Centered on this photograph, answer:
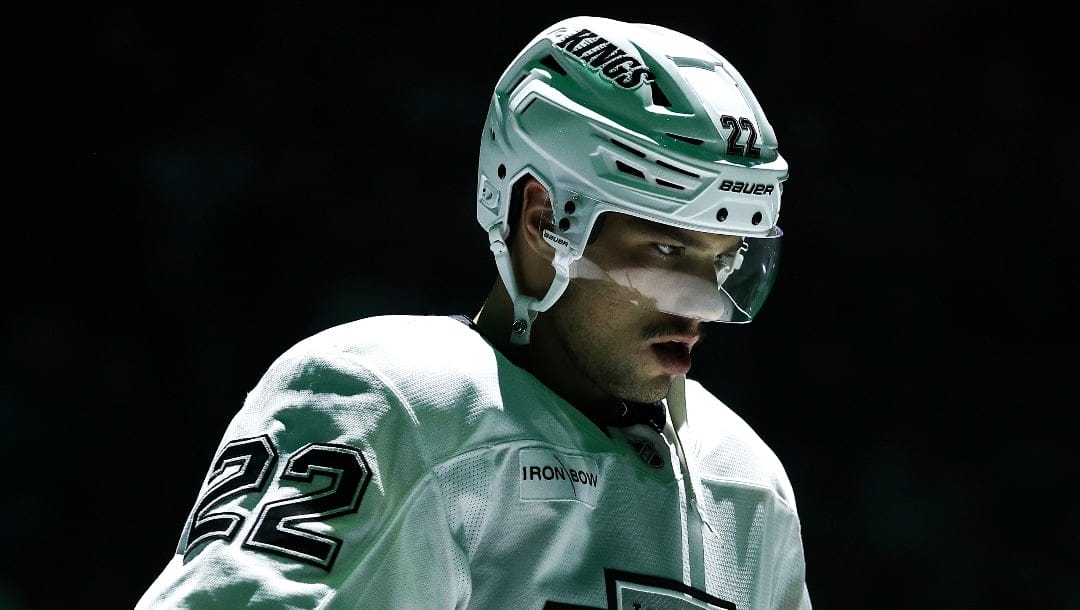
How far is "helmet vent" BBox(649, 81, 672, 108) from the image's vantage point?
205 cm

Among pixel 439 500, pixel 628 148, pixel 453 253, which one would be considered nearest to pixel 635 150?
pixel 628 148

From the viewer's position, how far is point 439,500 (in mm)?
1826

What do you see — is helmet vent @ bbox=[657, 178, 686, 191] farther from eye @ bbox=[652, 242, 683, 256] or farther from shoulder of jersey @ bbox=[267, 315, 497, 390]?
shoulder of jersey @ bbox=[267, 315, 497, 390]

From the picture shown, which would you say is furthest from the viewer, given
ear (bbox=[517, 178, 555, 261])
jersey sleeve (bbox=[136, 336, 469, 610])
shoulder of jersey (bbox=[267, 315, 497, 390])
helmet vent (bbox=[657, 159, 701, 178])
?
ear (bbox=[517, 178, 555, 261])

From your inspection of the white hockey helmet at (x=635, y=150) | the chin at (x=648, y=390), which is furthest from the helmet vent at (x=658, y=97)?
the chin at (x=648, y=390)

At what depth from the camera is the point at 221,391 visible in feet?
12.1

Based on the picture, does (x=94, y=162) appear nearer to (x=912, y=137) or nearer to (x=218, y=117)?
(x=218, y=117)

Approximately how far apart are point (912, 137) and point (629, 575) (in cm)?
262

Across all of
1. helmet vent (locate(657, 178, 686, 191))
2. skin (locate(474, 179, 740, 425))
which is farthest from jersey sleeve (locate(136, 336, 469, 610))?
helmet vent (locate(657, 178, 686, 191))

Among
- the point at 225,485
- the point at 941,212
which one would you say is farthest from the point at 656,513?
the point at 941,212

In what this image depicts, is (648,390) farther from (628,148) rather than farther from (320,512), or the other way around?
(320,512)

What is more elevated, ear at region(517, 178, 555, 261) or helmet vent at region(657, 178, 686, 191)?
helmet vent at region(657, 178, 686, 191)

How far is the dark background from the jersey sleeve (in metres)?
1.80

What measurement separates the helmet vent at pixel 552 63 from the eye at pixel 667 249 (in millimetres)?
272
